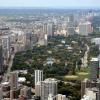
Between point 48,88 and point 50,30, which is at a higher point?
point 50,30

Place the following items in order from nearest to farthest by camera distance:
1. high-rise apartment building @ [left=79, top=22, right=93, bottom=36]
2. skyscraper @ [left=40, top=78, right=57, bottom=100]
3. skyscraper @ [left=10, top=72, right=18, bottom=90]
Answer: skyscraper @ [left=40, top=78, right=57, bottom=100]
skyscraper @ [left=10, top=72, right=18, bottom=90]
high-rise apartment building @ [left=79, top=22, right=93, bottom=36]

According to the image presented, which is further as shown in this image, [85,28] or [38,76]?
[85,28]

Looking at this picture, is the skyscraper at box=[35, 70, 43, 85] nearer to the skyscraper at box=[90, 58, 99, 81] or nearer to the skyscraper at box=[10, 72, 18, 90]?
the skyscraper at box=[10, 72, 18, 90]

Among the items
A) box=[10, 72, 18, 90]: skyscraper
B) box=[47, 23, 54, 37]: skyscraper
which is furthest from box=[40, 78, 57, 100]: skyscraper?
box=[47, 23, 54, 37]: skyscraper

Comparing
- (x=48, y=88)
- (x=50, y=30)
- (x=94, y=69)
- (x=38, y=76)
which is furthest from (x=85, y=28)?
(x=48, y=88)

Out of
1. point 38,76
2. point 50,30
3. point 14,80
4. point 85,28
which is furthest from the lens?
point 50,30

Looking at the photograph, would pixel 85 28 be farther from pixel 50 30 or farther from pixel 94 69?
pixel 94 69

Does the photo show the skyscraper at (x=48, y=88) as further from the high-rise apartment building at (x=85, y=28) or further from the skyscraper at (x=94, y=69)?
the high-rise apartment building at (x=85, y=28)

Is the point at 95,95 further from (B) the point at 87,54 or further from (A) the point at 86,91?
(B) the point at 87,54
